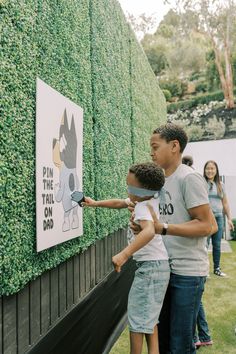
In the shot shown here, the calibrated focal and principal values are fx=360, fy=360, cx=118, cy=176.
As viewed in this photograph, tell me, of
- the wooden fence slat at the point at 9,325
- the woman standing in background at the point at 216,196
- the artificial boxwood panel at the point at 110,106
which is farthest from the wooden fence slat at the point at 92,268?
the woman standing in background at the point at 216,196

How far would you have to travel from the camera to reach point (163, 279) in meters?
2.27

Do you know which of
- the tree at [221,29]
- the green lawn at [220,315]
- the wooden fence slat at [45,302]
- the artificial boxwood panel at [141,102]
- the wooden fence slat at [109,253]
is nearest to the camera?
the wooden fence slat at [45,302]

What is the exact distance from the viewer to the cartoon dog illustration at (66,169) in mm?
2312

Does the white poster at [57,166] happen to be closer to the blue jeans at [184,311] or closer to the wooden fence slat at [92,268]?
the wooden fence slat at [92,268]

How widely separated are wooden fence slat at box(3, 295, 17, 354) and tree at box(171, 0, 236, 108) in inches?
919

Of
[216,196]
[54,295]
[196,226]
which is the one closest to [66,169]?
[54,295]

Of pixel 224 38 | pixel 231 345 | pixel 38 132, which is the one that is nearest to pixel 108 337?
pixel 231 345

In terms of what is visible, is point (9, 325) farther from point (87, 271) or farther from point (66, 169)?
point (87, 271)

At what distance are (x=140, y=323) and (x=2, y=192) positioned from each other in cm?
126

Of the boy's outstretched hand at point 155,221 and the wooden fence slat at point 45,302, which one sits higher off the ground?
the boy's outstretched hand at point 155,221

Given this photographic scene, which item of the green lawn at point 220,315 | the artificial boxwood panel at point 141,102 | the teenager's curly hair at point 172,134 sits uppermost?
the artificial boxwood panel at point 141,102

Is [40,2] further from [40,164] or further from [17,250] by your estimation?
[17,250]

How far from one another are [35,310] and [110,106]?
94.5 inches

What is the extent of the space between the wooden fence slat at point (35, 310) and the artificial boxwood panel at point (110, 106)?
1.31 meters
